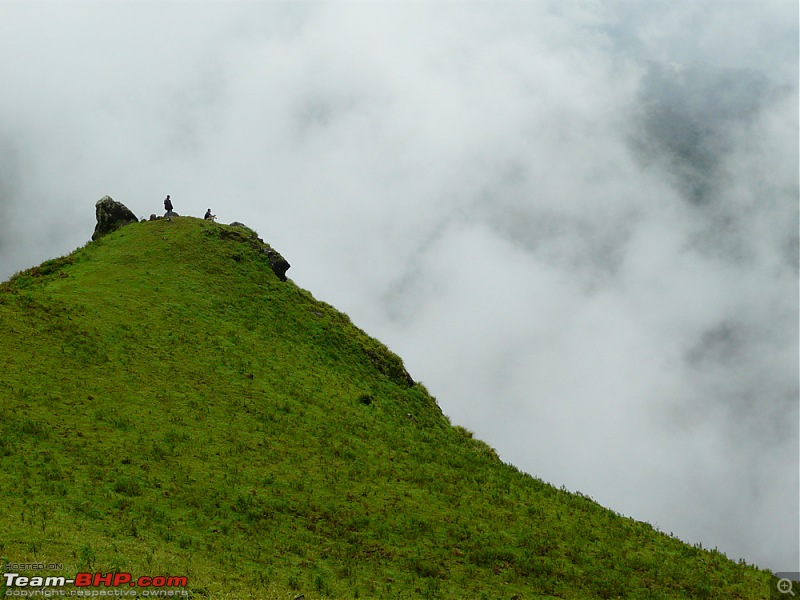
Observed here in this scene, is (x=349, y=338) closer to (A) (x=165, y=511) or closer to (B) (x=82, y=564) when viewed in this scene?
(A) (x=165, y=511)

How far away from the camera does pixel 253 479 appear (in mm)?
34531

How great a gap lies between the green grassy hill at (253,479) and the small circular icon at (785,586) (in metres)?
Answer: 0.61

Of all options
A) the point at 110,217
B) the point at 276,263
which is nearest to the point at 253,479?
the point at 276,263

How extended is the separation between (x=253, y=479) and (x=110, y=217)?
2175 inches

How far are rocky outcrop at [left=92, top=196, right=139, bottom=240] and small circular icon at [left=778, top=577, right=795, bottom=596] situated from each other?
73588 mm

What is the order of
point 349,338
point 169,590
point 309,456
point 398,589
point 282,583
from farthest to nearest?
point 349,338
point 309,456
point 398,589
point 282,583
point 169,590

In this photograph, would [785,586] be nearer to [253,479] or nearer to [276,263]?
[253,479]

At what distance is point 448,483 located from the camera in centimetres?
4019

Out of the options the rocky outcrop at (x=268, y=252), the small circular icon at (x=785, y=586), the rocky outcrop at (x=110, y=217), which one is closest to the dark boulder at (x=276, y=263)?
the rocky outcrop at (x=268, y=252)

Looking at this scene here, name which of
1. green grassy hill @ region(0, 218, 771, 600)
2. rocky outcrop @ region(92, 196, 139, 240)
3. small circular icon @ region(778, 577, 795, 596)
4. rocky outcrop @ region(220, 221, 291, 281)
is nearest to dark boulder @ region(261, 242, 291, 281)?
rocky outcrop @ region(220, 221, 291, 281)

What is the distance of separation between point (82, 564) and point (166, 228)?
184 feet

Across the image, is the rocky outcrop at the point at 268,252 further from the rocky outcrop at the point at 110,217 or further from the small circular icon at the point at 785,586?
the small circular icon at the point at 785,586

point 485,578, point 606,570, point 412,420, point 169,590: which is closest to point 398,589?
point 485,578

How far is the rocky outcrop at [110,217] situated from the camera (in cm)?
7725
